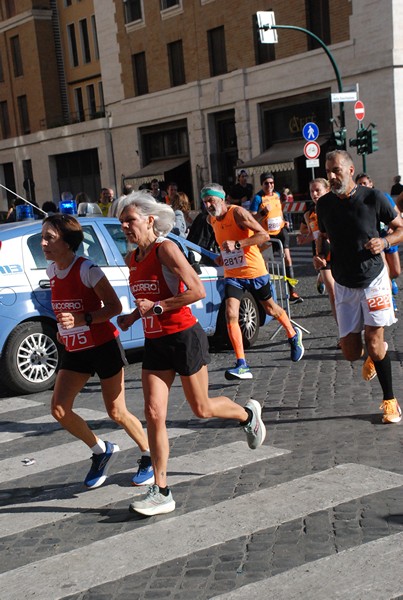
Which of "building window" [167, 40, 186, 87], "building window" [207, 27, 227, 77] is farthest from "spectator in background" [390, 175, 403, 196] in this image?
"building window" [167, 40, 186, 87]

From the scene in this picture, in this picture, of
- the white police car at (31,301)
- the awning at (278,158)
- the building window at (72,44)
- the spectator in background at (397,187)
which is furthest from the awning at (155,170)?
the white police car at (31,301)

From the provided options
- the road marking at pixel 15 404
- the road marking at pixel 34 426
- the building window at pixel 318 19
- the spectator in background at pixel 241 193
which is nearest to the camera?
the road marking at pixel 34 426

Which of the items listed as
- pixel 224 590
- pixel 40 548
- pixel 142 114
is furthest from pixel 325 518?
pixel 142 114

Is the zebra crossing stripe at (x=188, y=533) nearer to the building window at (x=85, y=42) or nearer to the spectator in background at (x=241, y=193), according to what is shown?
the spectator in background at (x=241, y=193)

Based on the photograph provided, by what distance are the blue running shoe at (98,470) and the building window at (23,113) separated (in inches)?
1862

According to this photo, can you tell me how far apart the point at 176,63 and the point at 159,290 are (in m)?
34.8

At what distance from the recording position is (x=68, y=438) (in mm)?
6816

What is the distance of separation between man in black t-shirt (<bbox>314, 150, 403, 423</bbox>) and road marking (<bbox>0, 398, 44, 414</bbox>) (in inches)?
126

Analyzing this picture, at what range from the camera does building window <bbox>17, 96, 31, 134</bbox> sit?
5088cm

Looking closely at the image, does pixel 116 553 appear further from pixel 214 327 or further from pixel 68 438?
pixel 214 327

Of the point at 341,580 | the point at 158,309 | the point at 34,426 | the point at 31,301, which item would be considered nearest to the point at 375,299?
the point at 158,309

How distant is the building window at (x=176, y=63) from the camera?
124 feet

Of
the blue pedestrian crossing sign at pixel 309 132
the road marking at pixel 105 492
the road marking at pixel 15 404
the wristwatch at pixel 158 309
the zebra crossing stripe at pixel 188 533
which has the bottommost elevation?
the road marking at pixel 15 404

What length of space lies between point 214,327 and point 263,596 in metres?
6.22
